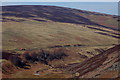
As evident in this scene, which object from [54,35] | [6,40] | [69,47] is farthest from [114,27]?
[6,40]

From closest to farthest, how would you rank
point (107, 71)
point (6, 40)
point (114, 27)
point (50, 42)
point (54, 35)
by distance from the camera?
1. point (107, 71)
2. point (6, 40)
3. point (50, 42)
4. point (54, 35)
5. point (114, 27)

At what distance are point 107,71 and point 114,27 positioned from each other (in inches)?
4386

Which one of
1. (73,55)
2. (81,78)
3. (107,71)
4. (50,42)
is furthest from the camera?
(50,42)

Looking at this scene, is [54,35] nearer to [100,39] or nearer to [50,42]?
[50,42]

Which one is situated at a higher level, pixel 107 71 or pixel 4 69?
pixel 107 71

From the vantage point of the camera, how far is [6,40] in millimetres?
75625

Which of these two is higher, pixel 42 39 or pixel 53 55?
pixel 42 39

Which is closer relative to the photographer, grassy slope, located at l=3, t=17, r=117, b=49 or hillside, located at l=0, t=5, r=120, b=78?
hillside, located at l=0, t=5, r=120, b=78

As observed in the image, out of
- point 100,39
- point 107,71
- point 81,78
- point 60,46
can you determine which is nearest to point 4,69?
point 81,78

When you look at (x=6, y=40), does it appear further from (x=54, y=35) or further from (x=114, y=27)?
(x=114, y=27)

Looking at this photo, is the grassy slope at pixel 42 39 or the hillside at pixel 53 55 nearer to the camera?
Answer: the hillside at pixel 53 55

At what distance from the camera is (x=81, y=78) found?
36.1m

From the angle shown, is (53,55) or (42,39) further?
(42,39)

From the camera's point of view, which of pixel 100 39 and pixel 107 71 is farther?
pixel 100 39
